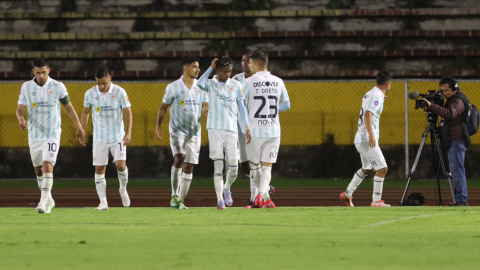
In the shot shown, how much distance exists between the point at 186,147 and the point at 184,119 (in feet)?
1.31

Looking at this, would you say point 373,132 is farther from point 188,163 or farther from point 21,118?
point 21,118

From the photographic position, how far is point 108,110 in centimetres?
1133

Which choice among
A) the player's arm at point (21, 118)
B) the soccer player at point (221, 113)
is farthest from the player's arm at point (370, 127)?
the player's arm at point (21, 118)

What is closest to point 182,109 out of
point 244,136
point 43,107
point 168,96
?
point 168,96

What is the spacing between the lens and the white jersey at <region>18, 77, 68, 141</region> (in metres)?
10.6

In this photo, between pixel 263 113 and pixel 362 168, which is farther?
pixel 362 168

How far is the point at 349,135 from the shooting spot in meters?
20.0

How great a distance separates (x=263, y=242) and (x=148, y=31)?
1781cm

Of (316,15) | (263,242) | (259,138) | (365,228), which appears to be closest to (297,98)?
(316,15)

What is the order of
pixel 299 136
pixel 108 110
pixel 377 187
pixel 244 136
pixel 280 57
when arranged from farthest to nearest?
pixel 280 57, pixel 299 136, pixel 244 136, pixel 377 187, pixel 108 110

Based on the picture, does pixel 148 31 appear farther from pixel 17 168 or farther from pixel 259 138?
pixel 259 138

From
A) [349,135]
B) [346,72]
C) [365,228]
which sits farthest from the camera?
[346,72]

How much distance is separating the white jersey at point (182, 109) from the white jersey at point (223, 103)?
694mm

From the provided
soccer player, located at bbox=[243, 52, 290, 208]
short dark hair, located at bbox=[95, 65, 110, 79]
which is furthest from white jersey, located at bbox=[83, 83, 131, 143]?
soccer player, located at bbox=[243, 52, 290, 208]
